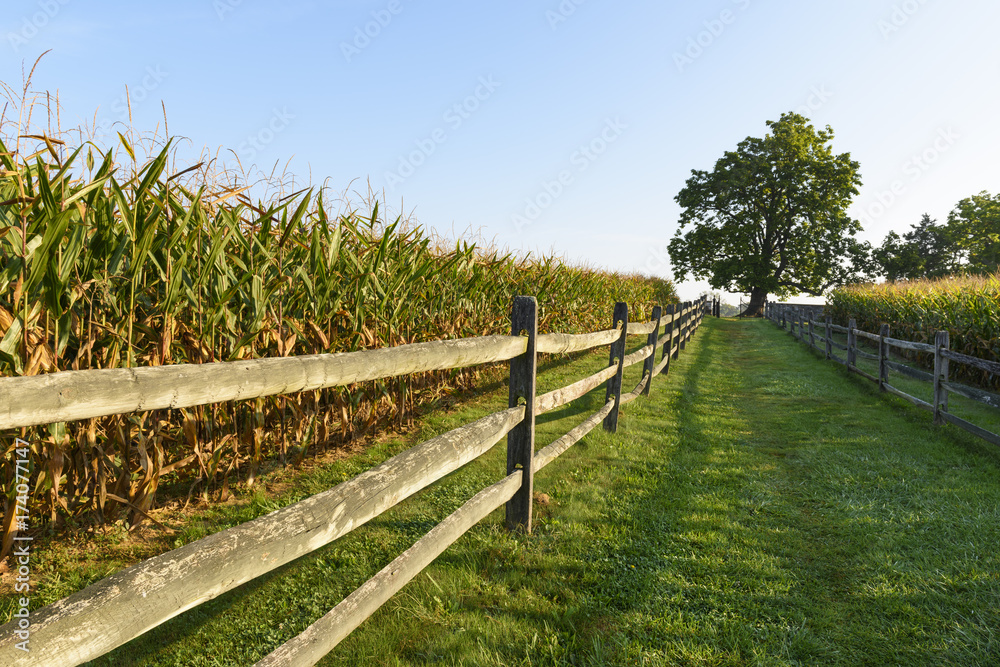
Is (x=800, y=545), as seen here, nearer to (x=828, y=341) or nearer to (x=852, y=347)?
(x=852, y=347)

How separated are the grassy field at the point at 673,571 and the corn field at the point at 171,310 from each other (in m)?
0.45

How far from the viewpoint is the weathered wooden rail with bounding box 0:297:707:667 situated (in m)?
1.14

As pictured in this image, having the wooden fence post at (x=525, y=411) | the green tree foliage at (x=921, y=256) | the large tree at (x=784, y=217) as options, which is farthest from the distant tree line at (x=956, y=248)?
the wooden fence post at (x=525, y=411)

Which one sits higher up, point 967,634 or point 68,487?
point 68,487

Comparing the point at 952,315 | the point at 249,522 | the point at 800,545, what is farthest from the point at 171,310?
the point at 952,315

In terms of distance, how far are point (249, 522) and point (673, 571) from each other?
108 inches

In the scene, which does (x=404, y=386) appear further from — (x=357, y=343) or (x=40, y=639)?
(x=40, y=639)

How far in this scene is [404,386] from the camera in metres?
5.54

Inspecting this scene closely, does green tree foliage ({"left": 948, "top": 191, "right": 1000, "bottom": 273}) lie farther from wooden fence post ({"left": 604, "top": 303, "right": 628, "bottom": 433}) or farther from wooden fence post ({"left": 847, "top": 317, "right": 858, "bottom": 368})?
wooden fence post ({"left": 604, "top": 303, "right": 628, "bottom": 433})

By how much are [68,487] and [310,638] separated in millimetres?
2284

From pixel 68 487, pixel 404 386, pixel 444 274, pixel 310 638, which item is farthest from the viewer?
pixel 444 274

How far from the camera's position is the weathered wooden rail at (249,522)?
1.14 m

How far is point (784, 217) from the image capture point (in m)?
36.3

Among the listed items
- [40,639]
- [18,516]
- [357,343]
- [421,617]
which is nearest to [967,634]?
[421,617]
